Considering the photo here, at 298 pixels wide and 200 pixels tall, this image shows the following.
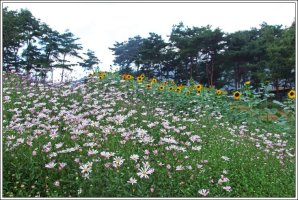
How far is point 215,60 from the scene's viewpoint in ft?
36.2

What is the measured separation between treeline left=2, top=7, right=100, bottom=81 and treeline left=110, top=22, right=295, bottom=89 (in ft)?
4.98

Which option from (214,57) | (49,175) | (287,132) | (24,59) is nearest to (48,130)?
(49,175)

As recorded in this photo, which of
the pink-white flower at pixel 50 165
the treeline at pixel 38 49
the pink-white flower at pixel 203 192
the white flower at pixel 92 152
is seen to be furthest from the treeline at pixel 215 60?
the pink-white flower at pixel 203 192

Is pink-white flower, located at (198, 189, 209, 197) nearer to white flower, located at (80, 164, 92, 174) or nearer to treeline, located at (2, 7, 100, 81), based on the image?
white flower, located at (80, 164, 92, 174)

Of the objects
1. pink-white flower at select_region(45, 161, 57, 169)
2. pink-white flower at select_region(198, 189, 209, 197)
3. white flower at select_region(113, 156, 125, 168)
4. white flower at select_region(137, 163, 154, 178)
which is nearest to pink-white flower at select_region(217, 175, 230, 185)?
pink-white flower at select_region(198, 189, 209, 197)

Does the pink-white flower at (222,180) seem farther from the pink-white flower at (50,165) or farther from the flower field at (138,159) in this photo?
the pink-white flower at (50,165)

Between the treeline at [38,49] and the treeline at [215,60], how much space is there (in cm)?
152

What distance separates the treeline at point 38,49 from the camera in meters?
6.63

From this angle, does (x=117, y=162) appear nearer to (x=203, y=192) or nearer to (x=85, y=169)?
(x=85, y=169)

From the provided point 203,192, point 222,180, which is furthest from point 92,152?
point 222,180

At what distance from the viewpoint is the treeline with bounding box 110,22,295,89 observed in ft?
32.2

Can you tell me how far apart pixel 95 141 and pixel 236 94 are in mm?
3733

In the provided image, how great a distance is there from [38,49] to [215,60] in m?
5.54

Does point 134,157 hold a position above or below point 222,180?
above
